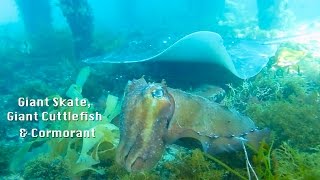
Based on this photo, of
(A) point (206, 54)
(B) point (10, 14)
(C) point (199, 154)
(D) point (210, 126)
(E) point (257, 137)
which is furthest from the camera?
(B) point (10, 14)

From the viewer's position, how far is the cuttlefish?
2.36 metres

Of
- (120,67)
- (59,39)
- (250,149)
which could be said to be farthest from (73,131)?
(59,39)

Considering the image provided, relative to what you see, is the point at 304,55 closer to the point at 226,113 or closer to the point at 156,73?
the point at 156,73

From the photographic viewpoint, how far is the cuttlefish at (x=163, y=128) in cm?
236

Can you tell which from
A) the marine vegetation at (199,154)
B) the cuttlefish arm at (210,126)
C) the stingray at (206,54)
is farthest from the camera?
the stingray at (206,54)

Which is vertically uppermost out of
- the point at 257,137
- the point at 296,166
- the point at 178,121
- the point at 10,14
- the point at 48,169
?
the point at 10,14

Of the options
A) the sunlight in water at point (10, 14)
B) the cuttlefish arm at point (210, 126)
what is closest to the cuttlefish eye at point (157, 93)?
→ the cuttlefish arm at point (210, 126)

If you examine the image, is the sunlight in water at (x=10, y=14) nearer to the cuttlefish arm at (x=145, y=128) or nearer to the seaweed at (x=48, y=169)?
the seaweed at (x=48, y=169)

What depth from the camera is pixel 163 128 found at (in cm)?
244

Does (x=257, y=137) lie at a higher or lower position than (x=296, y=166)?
higher

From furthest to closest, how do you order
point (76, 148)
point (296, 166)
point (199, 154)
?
point (76, 148) → point (199, 154) → point (296, 166)

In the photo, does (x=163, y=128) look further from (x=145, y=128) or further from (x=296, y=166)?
(x=296, y=166)

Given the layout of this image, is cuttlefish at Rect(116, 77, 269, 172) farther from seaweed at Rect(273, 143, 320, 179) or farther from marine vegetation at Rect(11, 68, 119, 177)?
marine vegetation at Rect(11, 68, 119, 177)

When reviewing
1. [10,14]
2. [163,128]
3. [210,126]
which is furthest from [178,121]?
[10,14]
